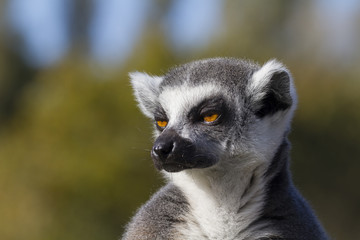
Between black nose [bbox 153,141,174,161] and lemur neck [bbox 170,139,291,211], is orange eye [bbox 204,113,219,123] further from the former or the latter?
black nose [bbox 153,141,174,161]

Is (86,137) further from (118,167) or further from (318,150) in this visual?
(318,150)

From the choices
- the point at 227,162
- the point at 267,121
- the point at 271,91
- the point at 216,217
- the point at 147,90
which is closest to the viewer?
the point at 216,217

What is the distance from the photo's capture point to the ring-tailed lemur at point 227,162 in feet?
16.5

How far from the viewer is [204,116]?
17.3 feet

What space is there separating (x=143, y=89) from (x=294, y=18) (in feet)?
107

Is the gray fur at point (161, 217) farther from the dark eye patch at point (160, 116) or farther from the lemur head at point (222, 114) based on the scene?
the dark eye patch at point (160, 116)

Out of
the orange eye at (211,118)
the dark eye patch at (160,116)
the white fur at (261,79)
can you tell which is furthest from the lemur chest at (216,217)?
the white fur at (261,79)

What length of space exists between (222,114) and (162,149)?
625 mm

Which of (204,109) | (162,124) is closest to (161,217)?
(162,124)

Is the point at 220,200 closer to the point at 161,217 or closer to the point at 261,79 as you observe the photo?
the point at 161,217

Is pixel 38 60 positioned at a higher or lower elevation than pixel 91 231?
higher

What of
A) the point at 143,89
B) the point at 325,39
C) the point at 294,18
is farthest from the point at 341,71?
the point at 143,89

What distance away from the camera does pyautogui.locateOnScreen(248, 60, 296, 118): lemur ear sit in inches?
211

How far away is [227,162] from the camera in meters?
5.18
